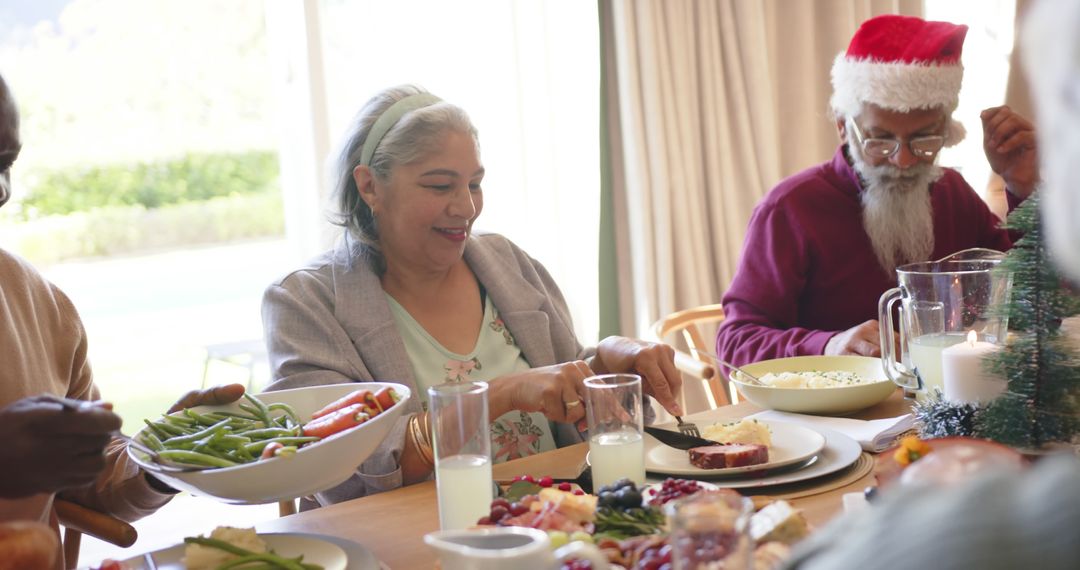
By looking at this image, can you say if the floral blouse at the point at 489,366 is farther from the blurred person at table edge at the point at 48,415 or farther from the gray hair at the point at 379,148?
the blurred person at table edge at the point at 48,415

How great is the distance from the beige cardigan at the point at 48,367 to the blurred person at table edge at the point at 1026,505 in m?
1.24

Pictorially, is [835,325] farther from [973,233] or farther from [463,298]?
[463,298]

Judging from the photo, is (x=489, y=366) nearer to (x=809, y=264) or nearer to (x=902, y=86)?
(x=809, y=264)

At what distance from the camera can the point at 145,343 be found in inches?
253

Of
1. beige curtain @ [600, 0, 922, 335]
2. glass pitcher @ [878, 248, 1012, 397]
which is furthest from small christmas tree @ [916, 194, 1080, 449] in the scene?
beige curtain @ [600, 0, 922, 335]

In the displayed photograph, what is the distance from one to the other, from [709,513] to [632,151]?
277 centimetres

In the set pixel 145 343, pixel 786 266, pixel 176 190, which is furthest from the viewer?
pixel 145 343

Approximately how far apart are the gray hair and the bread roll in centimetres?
111

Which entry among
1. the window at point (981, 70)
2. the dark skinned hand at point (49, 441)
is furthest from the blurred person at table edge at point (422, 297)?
the window at point (981, 70)

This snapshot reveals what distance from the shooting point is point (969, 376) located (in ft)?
4.80

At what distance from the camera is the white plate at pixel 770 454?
4.77ft

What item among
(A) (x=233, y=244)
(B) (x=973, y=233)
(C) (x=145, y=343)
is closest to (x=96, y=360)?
(C) (x=145, y=343)

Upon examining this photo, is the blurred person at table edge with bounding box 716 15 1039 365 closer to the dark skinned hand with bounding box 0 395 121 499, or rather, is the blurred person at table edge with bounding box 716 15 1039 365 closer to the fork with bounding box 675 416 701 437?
the fork with bounding box 675 416 701 437

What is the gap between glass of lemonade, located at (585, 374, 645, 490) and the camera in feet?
4.49
